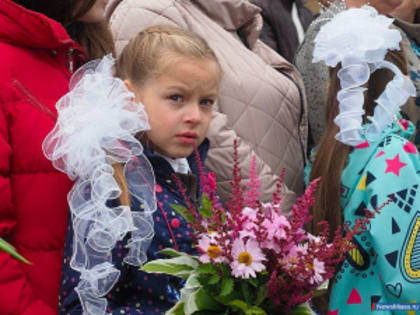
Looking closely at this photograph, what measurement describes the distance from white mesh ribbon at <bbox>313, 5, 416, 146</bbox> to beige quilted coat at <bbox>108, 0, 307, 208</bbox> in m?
0.29

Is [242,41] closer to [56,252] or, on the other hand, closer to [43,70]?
[43,70]

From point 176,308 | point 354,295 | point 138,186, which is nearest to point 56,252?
point 138,186

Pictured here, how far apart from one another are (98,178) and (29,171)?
0.21 m

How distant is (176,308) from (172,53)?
2.49 ft

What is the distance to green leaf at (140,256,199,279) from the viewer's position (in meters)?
1.56

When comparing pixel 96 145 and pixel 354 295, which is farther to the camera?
pixel 354 295

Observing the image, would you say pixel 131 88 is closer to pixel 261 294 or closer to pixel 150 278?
pixel 150 278

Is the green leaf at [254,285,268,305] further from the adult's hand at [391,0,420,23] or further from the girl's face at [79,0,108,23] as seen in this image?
the adult's hand at [391,0,420,23]

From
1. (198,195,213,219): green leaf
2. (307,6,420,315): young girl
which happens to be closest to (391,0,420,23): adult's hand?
(307,6,420,315): young girl

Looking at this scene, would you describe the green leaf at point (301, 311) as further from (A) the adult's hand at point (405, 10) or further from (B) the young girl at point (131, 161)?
(A) the adult's hand at point (405, 10)

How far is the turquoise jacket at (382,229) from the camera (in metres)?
2.16

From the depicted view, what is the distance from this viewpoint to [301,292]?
59.3 inches

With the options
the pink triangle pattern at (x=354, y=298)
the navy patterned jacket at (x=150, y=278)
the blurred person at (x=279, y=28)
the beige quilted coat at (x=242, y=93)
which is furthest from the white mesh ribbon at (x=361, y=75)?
the blurred person at (x=279, y=28)

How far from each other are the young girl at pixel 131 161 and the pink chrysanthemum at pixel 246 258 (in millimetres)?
339
